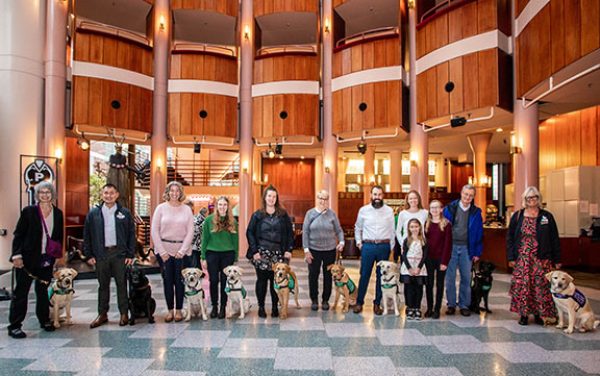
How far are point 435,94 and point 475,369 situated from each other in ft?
28.0

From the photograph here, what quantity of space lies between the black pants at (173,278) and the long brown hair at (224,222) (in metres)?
0.54

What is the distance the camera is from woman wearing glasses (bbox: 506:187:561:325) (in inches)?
198

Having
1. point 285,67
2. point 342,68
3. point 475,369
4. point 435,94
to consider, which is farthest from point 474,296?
point 285,67

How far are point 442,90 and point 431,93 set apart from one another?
0.38 metres

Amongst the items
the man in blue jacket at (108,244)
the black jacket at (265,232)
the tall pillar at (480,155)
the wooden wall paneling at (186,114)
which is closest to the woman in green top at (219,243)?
the black jacket at (265,232)

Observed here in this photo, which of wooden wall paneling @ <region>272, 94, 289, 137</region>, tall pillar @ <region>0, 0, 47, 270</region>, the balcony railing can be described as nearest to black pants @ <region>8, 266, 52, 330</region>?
tall pillar @ <region>0, 0, 47, 270</region>

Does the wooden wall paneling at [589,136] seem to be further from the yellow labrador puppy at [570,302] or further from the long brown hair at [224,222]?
the long brown hair at [224,222]

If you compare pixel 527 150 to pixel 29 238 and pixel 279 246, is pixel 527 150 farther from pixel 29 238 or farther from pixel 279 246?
pixel 29 238

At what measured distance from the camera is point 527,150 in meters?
9.75

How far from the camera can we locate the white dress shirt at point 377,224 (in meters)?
5.71

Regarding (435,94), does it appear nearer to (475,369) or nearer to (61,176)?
(475,369)

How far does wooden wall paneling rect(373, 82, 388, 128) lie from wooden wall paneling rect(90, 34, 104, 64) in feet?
24.7

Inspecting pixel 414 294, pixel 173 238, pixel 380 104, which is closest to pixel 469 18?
pixel 380 104

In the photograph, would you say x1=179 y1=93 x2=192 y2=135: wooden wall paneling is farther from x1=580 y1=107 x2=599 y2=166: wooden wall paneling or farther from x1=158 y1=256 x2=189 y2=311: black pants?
x1=580 y1=107 x2=599 y2=166: wooden wall paneling
